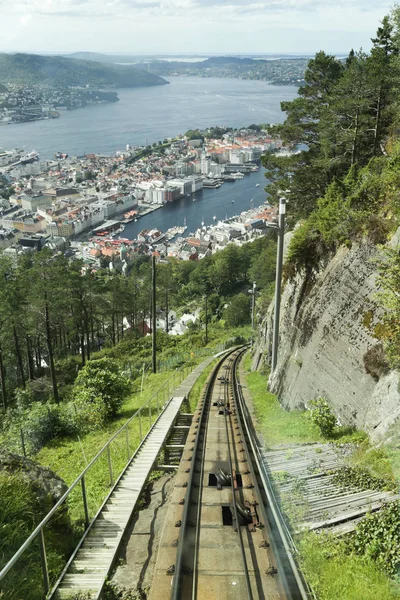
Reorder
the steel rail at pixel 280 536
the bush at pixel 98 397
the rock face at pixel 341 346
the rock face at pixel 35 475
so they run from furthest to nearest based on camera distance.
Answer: the bush at pixel 98 397
the rock face at pixel 341 346
the rock face at pixel 35 475
the steel rail at pixel 280 536

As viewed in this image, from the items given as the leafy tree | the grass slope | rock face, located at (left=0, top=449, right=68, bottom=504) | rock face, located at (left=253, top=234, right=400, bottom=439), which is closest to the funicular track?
the grass slope

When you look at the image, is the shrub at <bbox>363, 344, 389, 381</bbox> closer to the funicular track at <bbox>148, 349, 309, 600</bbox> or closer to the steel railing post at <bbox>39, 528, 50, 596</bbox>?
the funicular track at <bbox>148, 349, 309, 600</bbox>

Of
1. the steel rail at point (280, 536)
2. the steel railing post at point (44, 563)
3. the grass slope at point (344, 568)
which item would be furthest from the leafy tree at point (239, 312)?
the steel railing post at point (44, 563)

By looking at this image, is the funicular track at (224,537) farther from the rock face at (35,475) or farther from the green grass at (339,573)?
the rock face at (35,475)

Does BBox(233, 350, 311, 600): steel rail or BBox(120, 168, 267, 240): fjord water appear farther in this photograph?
BBox(120, 168, 267, 240): fjord water

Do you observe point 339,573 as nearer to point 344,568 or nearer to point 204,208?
point 344,568

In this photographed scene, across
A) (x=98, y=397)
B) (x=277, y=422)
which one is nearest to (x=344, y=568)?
(x=277, y=422)
